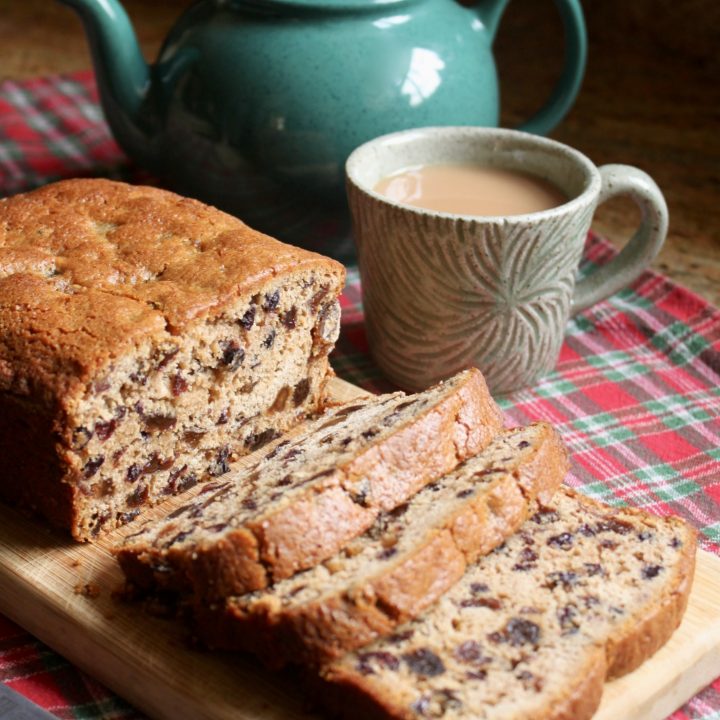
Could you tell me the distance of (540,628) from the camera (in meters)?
1.96

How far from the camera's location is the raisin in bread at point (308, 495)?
198cm

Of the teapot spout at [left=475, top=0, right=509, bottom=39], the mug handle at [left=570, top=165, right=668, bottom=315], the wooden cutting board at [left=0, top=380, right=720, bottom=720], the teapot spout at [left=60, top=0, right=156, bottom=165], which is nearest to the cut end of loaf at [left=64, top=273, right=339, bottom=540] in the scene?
the wooden cutting board at [left=0, top=380, right=720, bottom=720]

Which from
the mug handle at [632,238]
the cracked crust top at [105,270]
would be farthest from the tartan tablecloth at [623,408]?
the cracked crust top at [105,270]

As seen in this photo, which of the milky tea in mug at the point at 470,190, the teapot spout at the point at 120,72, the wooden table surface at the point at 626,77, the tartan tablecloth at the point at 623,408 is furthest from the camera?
the wooden table surface at the point at 626,77

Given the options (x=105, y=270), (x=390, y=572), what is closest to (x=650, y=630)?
(x=390, y=572)

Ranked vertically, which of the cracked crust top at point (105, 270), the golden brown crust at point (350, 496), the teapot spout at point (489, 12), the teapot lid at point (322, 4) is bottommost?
the golden brown crust at point (350, 496)

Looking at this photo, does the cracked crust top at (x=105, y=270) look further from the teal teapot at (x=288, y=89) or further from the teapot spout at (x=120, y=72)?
the teapot spout at (x=120, y=72)

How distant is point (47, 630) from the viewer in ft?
7.15

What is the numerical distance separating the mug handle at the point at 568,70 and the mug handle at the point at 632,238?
0.62 metres

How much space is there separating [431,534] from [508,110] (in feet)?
9.48

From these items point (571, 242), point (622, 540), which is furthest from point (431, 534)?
point (571, 242)

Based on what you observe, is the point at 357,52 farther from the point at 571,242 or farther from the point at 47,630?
the point at 47,630

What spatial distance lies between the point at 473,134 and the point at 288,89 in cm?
53

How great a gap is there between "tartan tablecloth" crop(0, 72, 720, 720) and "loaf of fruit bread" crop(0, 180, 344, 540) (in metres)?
0.33
